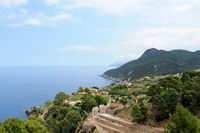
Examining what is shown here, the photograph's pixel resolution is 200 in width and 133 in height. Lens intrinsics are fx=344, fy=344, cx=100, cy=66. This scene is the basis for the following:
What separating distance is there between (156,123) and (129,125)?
3.29m

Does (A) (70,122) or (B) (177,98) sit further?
(A) (70,122)

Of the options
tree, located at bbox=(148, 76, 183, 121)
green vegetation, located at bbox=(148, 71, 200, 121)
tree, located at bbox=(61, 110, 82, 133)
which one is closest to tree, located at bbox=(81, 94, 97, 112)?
tree, located at bbox=(61, 110, 82, 133)

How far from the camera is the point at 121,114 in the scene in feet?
155

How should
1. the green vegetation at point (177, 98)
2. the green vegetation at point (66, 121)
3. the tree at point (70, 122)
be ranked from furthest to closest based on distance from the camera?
the green vegetation at point (66, 121) < the tree at point (70, 122) < the green vegetation at point (177, 98)

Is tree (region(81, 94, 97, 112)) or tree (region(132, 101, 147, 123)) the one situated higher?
tree (region(132, 101, 147, 123))

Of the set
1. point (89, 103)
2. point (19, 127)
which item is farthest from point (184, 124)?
point (89, 103)

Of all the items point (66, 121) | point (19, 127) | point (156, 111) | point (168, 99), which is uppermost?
point (168, 99)

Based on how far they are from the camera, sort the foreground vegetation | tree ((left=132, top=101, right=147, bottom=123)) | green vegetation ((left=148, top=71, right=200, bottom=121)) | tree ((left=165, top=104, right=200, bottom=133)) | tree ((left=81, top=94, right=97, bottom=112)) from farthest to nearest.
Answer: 1. tree ((left=81, top=94, right=97, bottom=112))
2. tree ((left=132, top=101, right=147, bottom=123))
3. green vegetation ((left=148, top=71, right=200, bottom=121))
4. the foreground vegetation
5. tree ((left=165, top=104, right=200, bottom=133))

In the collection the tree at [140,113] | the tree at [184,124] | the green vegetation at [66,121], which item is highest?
the tree at [184,124]

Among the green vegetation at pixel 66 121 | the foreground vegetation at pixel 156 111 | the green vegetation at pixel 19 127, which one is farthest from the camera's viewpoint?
the green vegetation at pixel 66 121

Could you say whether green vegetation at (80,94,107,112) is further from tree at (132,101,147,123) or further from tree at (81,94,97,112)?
tree at (132,101,147,123)

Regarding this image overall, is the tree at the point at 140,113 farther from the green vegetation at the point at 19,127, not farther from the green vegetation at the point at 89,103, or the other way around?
the green vegetation at the point at 89,103

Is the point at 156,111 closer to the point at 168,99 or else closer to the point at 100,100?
the point at 168,99

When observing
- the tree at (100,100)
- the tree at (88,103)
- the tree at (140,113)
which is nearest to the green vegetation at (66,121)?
the tree at (88,103)
